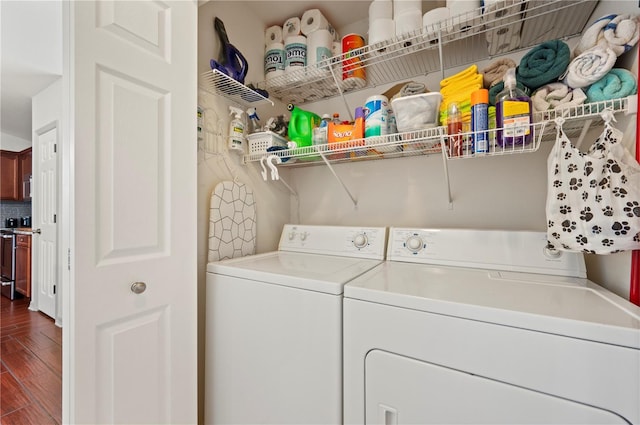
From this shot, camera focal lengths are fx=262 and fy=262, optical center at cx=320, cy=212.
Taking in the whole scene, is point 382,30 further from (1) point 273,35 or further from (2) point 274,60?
(1) point 273,35

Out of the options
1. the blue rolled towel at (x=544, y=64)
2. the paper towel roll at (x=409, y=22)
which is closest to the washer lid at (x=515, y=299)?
the blue rolled towel at (x=544, y=64)

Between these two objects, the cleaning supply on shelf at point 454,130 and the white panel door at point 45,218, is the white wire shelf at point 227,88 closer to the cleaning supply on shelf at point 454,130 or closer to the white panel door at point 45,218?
the cleaning supply on shelf at point 454,130

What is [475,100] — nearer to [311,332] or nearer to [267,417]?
[311,332]

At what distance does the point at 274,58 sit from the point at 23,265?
3.51m

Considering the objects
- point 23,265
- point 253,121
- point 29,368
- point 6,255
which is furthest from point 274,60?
point 6,255

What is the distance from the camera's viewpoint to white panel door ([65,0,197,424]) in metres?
0.87

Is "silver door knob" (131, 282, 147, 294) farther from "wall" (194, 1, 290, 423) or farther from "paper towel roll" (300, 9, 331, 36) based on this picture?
"paper towel roll" (300, 9, 331, 36)

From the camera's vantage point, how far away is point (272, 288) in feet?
3.56

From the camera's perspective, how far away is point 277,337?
1.06 metres

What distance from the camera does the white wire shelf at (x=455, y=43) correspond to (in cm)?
112

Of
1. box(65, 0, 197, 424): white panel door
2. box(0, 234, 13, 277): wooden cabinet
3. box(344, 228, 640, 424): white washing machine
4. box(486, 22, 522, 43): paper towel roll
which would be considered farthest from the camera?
box(0, 234, 13, 277): wooden cabinet

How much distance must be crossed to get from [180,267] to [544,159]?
183 centimetres

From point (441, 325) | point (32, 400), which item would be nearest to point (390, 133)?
point (441, 325)

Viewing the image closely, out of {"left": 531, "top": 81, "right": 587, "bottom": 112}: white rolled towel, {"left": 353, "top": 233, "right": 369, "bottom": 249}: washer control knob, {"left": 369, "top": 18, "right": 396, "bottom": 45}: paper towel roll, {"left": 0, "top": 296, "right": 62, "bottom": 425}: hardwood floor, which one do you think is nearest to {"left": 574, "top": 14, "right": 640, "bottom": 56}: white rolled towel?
{"left": 531, "top": 81, "right": 587, "bottom": 112}: white rolled towel
